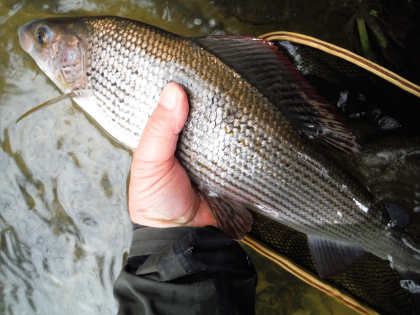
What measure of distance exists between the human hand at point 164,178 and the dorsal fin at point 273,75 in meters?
0.26

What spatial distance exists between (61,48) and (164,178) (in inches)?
28.3

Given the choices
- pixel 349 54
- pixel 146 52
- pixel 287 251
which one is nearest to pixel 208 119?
pixel 146 52

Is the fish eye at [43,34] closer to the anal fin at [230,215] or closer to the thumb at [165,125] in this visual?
the thumb at [165,125]

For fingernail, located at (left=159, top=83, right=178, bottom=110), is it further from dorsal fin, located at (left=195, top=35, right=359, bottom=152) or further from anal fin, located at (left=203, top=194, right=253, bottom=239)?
anal fin, located at (left=203, top=194, right=253, bottom=239)

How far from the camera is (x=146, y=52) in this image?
1.15 metres

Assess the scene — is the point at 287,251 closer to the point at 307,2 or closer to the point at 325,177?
the point at 325,177

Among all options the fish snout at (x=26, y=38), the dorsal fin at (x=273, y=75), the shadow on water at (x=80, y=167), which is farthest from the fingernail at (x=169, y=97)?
the shadow on water at (x=80, y=167)

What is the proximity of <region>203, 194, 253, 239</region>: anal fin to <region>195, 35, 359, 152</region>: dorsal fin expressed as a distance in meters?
0.44

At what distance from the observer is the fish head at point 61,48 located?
1239 millimetres

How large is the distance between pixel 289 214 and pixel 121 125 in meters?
0.81

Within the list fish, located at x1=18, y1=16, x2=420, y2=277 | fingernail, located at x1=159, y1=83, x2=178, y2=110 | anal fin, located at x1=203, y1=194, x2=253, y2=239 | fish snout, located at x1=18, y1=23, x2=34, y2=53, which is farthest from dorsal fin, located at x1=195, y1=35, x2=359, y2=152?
fish snout, located at x1=18, y1=23, x2=34, y2=53

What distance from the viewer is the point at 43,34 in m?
1.28

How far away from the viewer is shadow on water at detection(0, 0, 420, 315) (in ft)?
5.87

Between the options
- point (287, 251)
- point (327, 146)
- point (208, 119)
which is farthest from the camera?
point (287, 251)
